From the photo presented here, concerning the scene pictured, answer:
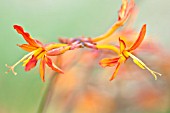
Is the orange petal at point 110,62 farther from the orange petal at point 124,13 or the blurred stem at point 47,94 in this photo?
the blurred stem at point 47,94

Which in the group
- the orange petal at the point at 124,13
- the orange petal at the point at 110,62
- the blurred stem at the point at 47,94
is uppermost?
the orange petal at the point at 124,13

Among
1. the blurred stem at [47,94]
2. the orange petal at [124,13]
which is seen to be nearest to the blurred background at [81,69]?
the blurred stem at [47,94]

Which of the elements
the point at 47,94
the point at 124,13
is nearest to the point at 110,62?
the point at 124,13

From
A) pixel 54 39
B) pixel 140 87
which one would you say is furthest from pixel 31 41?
pixel 140 87

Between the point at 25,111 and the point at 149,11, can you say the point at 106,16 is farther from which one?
the point at 25,111

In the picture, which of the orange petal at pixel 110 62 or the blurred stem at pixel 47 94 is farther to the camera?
the blurred stem at pixel 47 94

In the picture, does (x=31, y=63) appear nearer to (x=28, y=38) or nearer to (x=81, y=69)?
(x=28, y=38)

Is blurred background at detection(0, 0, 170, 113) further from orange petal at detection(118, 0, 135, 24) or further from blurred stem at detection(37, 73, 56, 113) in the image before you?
orange petal at detection(118, 0, 135, 24)

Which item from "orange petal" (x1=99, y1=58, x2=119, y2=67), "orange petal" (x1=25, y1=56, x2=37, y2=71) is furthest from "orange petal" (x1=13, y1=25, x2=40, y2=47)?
"orange petal" (x1=99, y1=58, x2=119, y2=67)
